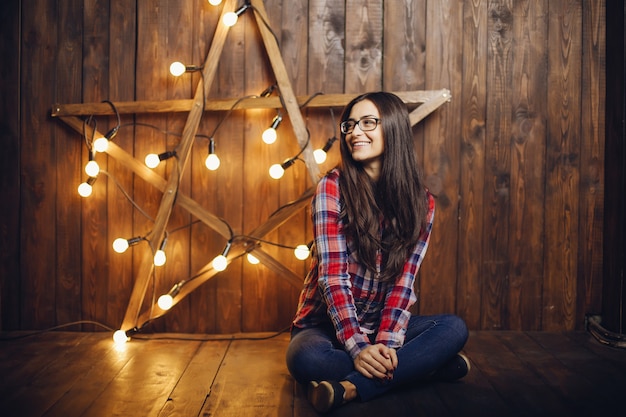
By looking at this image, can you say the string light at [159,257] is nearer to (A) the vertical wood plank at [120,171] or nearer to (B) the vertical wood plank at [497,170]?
(A) the vertical wood plank at [120,171]

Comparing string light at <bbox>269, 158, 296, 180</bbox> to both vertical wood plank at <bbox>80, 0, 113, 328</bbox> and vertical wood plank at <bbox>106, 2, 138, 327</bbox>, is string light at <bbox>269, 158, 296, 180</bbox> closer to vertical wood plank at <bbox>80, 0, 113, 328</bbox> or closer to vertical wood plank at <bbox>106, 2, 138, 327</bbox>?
vertical wood plank at <bbox>106, 2, 138, 327</bbox>

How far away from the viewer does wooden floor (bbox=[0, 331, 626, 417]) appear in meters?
1.57

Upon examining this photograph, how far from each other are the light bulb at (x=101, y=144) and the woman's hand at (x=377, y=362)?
51.4 inches

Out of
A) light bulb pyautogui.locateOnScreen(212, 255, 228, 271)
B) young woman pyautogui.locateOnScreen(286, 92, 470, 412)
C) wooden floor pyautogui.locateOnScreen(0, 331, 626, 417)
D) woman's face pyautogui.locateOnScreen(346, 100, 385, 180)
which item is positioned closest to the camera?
wooden floor pyautogui.locateOnScreen(0, 331, 626, 417)

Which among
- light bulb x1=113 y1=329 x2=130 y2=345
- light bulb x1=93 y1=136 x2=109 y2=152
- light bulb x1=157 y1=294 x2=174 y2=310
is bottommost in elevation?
light bulb x1=113 y1=329 x2=130 y2=345

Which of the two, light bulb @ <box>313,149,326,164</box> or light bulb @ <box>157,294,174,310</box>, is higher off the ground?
light bulb @ <box>313,149,326,164</box>

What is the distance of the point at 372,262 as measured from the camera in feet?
5.80

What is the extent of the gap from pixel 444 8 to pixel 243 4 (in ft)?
2.76

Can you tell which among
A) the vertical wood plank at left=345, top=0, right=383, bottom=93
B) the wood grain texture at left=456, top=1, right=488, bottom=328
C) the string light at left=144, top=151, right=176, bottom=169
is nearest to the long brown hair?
the vertical wood plank at left=345, top=0, right=383, bottom=93

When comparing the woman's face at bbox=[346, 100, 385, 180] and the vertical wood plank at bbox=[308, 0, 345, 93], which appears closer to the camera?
the woman's face at bbox=[346, 100, 385, 180]

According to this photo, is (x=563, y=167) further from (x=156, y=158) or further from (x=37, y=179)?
(x=37, y=179)

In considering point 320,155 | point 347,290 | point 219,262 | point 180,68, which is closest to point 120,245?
point 219,262

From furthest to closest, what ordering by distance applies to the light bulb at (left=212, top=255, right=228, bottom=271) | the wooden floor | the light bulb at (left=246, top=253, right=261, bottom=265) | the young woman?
the light bulb at (left=246, top=253, right=261, bottom=265) < the light bulb at (left=212, top=255, right=228, bottom=271) < the young woman < the wooden floor

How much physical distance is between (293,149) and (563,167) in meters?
1.16
